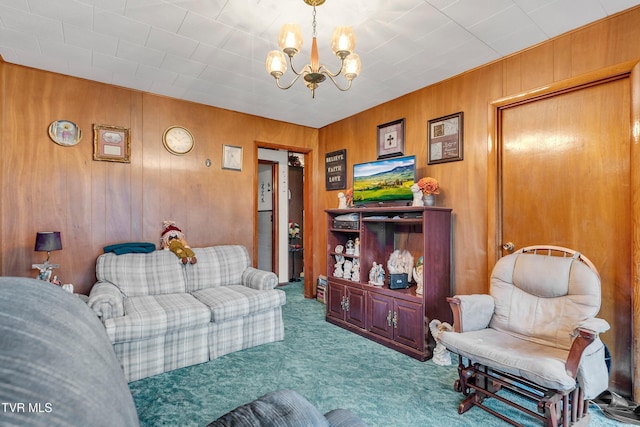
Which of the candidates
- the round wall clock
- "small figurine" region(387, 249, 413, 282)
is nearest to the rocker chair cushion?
"small figurine" region(387, 249, 413, 282)

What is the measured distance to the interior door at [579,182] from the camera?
7.11 ft

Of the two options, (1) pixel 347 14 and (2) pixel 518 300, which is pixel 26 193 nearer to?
(1) pixel 347 14

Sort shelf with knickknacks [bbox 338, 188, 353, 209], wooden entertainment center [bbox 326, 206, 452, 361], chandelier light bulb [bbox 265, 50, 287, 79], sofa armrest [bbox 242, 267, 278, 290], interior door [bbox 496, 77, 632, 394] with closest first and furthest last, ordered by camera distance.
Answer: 1. chandelier light bulb [bbox 265, 50, 287, 79]
2. interior door [bbox 496, 77, 632, 394]
3. wooden entertainment center [bbox 326, 206, 452, 361]
4. sofa armrest [bbox 242, 267, 278, 290]
5. shelf with knickknacks [bbox 338, 188, 353, 209]

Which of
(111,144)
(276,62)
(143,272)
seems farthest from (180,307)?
(276,62)

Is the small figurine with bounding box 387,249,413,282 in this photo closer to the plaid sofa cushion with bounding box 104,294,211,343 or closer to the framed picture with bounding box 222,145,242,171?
the plaid sofa cushion with bounding box 104,294,211,343

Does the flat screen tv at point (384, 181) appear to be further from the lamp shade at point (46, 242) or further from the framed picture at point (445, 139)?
the lamp shade at point (46, 242)

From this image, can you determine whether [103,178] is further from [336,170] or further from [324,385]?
[324,385]


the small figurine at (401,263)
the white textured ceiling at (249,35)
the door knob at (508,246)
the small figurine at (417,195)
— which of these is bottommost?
the small figurine at (401,263)

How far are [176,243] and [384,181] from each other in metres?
2.37

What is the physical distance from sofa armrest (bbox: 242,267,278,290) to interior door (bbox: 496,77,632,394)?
2.25 metres

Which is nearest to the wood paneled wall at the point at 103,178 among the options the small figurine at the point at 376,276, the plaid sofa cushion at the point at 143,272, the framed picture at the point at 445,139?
the plaid sofa cushion at the point at 143,272

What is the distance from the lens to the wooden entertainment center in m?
2.83

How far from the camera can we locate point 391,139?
3719 millimetres

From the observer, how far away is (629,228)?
2.12 meters
